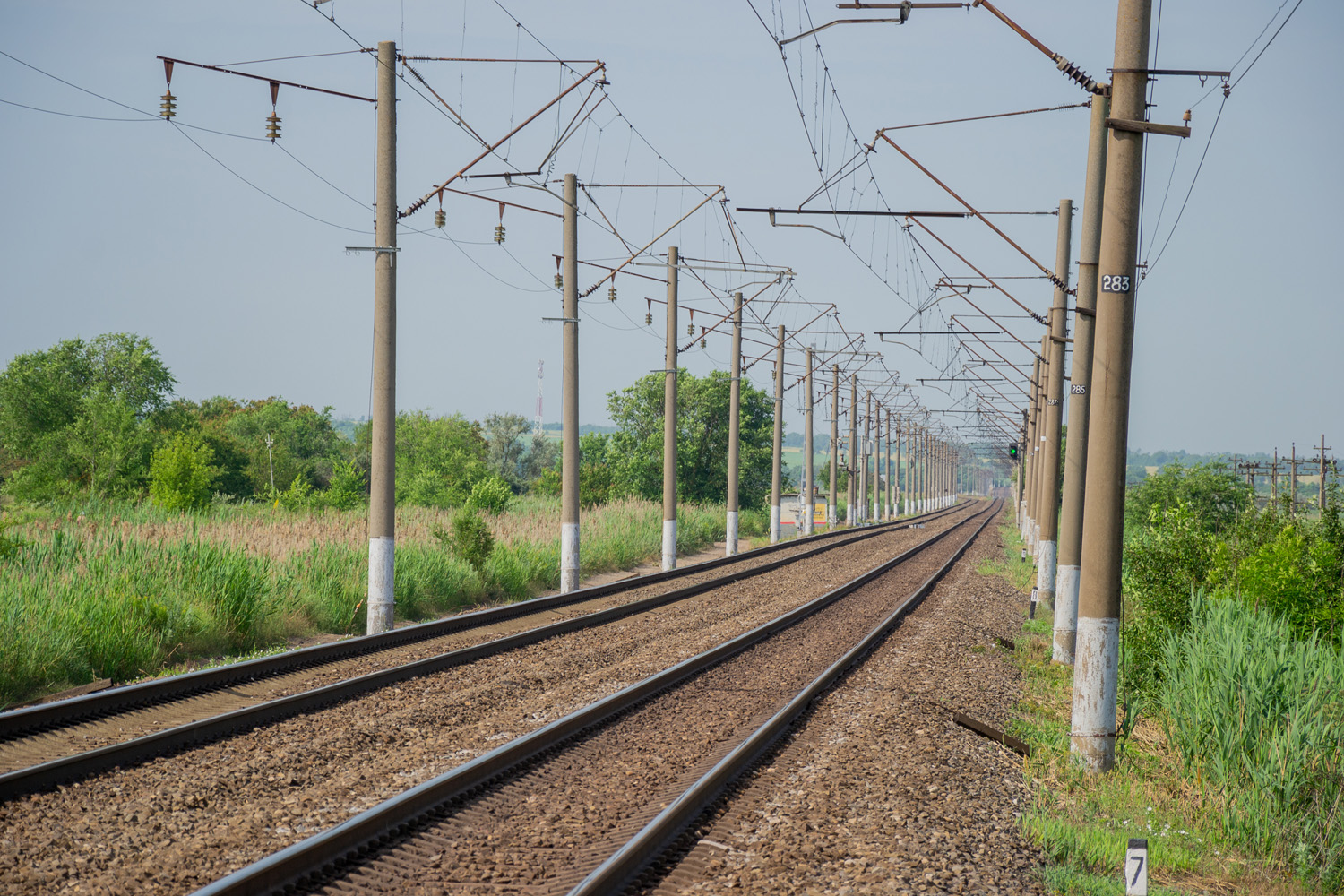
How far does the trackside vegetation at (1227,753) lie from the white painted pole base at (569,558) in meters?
11.5

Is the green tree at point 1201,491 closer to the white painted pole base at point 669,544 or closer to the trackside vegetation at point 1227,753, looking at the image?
the white painted pole base at point 669,544

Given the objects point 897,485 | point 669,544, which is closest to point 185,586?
point 669,544

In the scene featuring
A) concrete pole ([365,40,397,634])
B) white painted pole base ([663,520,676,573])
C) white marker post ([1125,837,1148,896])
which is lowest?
white painted pole base ([663,520,676,573])

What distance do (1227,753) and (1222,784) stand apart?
0.34m

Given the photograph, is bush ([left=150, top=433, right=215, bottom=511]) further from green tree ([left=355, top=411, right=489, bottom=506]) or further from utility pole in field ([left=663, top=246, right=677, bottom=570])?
green tree ([left=355, top=411, right=489, bottom=506])

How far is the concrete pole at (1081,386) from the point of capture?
13781mm

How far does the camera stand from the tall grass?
6535mm

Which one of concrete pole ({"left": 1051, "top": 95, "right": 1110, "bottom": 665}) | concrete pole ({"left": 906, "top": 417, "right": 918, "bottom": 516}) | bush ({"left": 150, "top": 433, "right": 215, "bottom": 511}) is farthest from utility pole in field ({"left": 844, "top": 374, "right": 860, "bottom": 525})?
concrete pole ({"left": 1051, "top": 95, "right": 1110, "bottom": 665})

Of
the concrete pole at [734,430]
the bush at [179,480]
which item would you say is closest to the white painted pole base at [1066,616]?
the concrete pole at [734,430]

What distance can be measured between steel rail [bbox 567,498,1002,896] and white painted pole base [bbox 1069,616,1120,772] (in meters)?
2.64

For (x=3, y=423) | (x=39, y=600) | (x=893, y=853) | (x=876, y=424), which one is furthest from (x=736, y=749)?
(x=3, y=423)

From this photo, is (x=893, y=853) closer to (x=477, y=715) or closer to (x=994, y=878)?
(x=994, y=878)

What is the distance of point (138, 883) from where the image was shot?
522 centimetres

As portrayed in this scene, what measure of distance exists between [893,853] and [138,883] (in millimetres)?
4251
